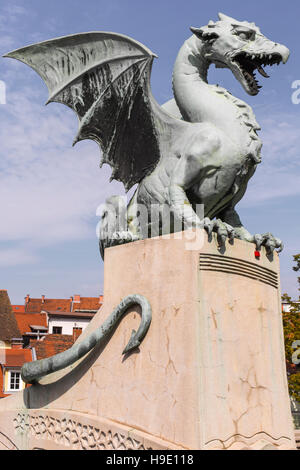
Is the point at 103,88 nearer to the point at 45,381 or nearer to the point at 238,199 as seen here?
the point at 238,199

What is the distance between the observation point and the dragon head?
5.26 meters

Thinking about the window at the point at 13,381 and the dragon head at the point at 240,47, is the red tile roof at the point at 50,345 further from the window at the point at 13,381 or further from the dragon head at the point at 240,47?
the dragon head at the point at 240,47

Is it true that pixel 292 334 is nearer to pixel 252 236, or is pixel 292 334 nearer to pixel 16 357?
pixel 16 357

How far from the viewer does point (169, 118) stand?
18.1 ft

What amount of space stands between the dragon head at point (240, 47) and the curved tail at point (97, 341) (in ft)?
8.99

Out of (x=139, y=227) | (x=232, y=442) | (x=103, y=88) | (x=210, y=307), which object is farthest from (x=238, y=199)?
(x=232, y=442)

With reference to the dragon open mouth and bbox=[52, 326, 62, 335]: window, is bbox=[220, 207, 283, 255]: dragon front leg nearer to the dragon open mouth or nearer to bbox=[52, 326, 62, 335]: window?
the dragon open mouth

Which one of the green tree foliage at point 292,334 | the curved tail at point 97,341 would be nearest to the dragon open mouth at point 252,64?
the curved tail at point 97,341

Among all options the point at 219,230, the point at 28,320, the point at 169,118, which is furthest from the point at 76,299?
the point at 219,230

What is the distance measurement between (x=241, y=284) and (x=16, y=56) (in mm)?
3757

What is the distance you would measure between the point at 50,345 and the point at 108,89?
16.9 metres

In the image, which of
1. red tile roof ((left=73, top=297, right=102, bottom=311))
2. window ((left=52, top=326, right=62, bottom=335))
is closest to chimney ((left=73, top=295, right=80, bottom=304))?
red tile roof ((left=73, top=297, right=102, bottom=311))

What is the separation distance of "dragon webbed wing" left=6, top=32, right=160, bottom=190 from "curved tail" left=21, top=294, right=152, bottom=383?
190cm

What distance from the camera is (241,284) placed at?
4.58 meters
